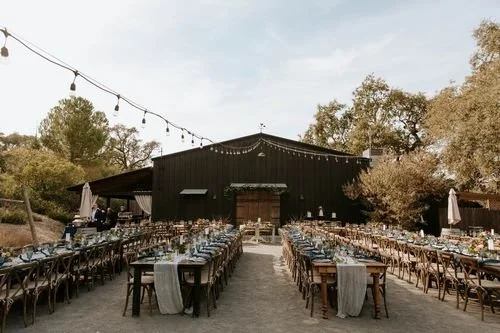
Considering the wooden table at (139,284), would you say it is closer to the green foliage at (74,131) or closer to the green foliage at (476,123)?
the green foliage at (476,123)

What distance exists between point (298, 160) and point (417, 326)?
1496 centimetres

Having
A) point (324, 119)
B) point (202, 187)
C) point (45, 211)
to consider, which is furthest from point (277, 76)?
point (324, 119)

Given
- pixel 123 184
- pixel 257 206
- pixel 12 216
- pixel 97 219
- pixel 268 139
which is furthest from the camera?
pixel 268 139

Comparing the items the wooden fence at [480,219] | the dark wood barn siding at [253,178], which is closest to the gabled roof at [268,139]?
the dark wood barn siding at [253,178]

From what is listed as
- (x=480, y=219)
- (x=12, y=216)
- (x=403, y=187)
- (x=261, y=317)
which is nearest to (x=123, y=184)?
(x=12, y=216)

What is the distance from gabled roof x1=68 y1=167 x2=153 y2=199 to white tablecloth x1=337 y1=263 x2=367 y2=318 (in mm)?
15699

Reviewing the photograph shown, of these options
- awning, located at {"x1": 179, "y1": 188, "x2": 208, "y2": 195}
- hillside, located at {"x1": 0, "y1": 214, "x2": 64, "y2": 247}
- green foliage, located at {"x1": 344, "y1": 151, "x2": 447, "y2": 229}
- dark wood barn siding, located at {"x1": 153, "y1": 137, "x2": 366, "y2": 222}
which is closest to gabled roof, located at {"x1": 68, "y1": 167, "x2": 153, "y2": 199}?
dark wood barn siding, located at {"x1": 153, "y1": 137, "x2": 366, "y2": 222}

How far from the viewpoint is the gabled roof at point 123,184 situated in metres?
18.8

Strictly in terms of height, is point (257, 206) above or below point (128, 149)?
below

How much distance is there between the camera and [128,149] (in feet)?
121

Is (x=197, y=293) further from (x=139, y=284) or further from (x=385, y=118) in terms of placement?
(x=385, y=118)

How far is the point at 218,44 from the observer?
9.95 meters

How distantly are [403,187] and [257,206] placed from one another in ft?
23.0

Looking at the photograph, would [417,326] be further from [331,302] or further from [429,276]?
[429,276]
